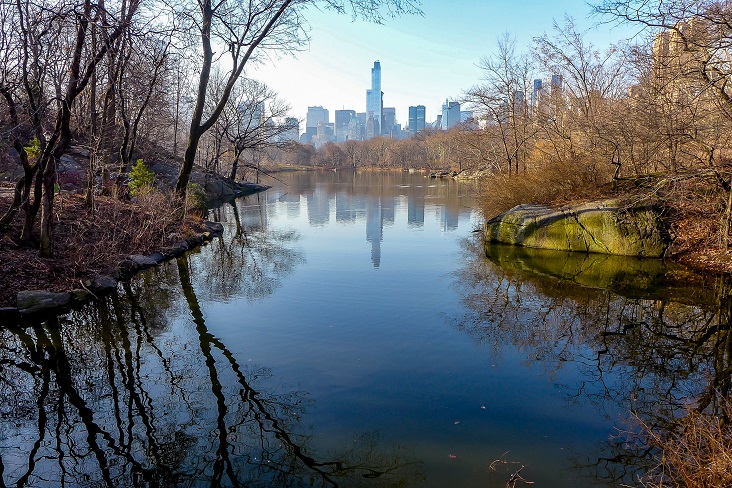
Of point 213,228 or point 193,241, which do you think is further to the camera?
point 213,228

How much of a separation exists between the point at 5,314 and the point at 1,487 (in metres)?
4.49

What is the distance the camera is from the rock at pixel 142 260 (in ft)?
34.3

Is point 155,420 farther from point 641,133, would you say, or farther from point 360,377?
point 641,133

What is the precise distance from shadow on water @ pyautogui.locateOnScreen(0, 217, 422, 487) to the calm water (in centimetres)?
2

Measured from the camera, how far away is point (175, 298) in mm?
8617

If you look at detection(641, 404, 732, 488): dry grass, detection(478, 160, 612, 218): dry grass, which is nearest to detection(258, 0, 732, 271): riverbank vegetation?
detection(478, 160, 612, 218): dry grass

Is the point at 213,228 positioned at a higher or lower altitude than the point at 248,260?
higher

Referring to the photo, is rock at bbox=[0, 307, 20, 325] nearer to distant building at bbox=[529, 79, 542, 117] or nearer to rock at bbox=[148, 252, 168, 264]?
rock at bbox=[148, 252, 168, 264]

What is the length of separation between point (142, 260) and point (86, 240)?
119 centimetres

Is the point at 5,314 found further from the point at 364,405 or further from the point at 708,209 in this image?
the point at 708,209

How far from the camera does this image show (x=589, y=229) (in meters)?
12.7

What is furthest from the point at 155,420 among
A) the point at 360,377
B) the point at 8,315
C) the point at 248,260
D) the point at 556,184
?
the point at 556,184

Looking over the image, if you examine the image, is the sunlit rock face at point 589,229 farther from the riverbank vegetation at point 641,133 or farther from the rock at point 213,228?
the rock at point 213,228

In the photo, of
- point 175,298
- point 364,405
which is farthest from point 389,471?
point 175,298
